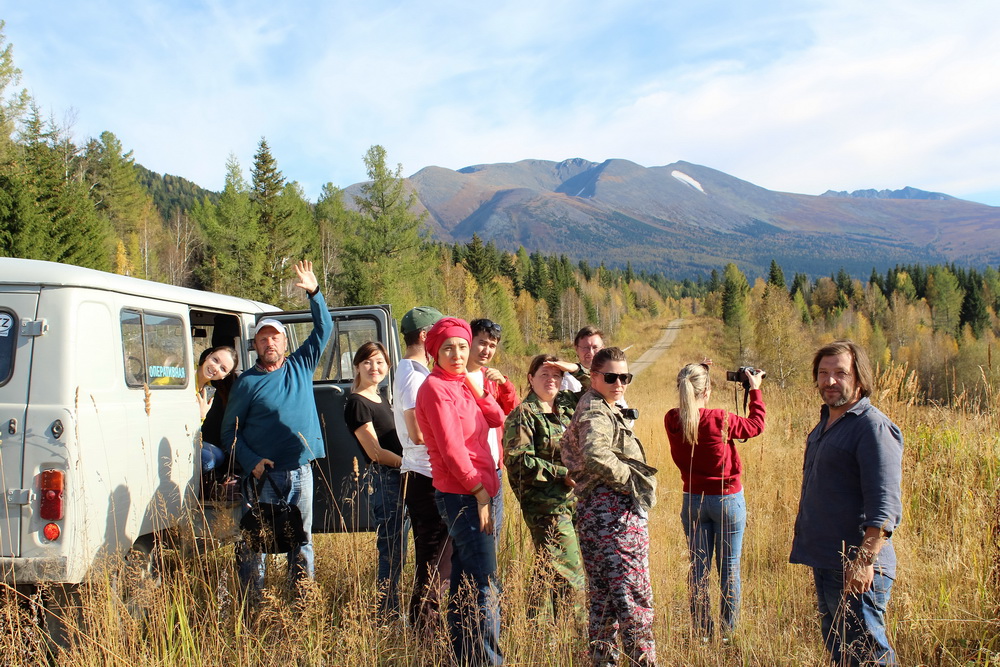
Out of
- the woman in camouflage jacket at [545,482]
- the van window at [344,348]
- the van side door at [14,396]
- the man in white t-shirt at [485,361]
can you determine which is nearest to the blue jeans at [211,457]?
the van side door at [14,396]

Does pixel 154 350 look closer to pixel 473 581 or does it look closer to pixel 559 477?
pixel 473 581

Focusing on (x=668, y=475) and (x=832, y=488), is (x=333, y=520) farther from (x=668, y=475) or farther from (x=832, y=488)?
(x=668, y=475)

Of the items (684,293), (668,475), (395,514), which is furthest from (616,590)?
(684,293)

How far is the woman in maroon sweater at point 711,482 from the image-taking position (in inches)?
146

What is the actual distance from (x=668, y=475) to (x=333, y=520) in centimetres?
498

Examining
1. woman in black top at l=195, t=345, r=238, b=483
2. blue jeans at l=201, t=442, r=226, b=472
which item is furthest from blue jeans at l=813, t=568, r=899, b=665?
blue jeans at l=201, t=442, r=226, b=472

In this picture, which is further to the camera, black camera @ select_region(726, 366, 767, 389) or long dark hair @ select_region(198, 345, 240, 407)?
long dark hair @ select_region(198, 345, 240, 407)

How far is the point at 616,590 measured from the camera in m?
3.04

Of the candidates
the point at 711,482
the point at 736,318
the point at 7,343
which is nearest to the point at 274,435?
the point at 7,343

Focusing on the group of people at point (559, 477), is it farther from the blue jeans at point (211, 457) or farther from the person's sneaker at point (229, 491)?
the person's sneaker at point (229, 491)

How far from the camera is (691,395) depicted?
3.74 m

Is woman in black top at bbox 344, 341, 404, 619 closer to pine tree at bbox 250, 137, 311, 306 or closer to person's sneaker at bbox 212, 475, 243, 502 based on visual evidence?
person's sneaker at bbox 212, 475, 243, 502

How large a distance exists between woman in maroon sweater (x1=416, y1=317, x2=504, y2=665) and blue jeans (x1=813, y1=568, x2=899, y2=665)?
1443mm

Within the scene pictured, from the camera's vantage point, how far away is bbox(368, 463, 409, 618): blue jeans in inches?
144
